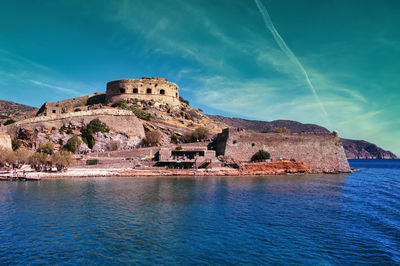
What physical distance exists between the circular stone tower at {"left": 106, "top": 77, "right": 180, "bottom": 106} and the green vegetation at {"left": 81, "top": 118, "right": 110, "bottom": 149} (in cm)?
1774

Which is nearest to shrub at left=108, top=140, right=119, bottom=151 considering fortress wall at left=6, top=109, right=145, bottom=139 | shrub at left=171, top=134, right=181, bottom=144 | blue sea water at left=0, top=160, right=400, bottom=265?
fortress wall at left=6, top=109, right=145, bottom=139

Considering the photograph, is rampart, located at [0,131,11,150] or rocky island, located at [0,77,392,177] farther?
rampart, located at [0,131,11,150]

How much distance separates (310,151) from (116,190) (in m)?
29.0

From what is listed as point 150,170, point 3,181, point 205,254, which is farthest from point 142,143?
point 205,254

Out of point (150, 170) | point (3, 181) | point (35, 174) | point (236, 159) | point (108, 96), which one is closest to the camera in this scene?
point (3, 181)

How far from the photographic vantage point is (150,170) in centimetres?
3428

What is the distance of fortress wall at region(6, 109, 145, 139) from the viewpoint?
38469 millimetres

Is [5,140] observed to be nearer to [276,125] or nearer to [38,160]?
[38,160]

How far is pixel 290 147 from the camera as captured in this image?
40719 millimetres

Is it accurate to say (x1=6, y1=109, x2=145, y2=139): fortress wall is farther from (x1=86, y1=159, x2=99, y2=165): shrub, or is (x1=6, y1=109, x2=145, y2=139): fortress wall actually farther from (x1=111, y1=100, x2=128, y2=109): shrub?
(x1=86, y1=159, x2=99, y2=165): shrub

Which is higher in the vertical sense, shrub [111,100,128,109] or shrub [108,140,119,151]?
shrub [111,100,128,109]

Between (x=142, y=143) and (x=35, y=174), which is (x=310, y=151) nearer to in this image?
(x=142, y=143)

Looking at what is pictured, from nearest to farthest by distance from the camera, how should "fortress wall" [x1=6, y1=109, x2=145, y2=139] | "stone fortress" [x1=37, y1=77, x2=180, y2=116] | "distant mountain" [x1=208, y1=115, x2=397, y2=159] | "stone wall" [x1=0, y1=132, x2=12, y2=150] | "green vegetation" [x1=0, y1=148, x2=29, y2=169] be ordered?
"green vegetation" [x1=0, y1=148, x2=29, y2=169] < "stone wall" [x1=0, y1=132, x2=12, y2=150] < "fortress wall" [x1=6, y1=109, x2=145, y2=139] < "stone fortress" [x1=37, y1=77, x2=180, y2=116] < "distant mountain" [x1=208, y1=115, x2=397, y2=159]

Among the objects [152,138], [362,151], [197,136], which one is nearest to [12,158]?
[152,138]
